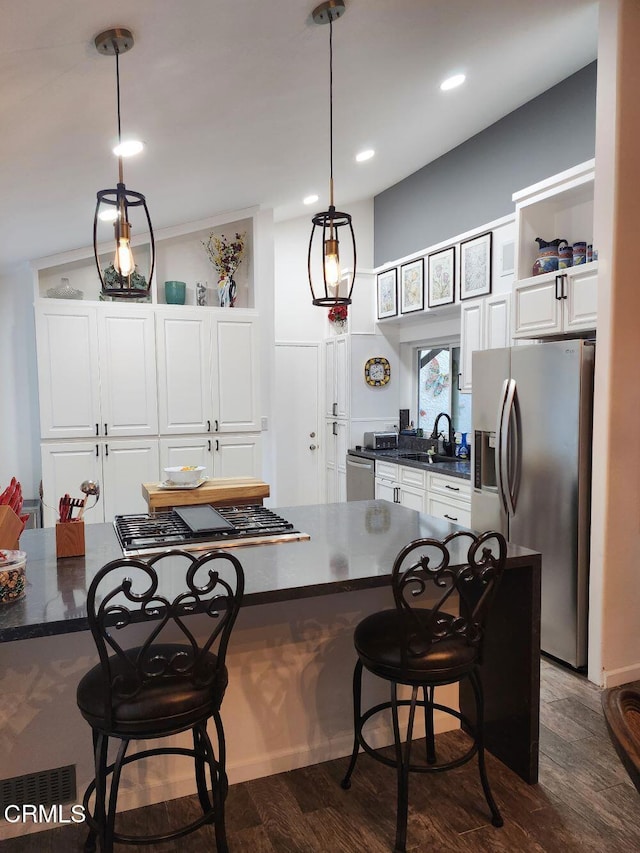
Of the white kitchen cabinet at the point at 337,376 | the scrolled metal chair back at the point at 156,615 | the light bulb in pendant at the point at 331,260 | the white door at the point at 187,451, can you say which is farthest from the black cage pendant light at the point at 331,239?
the white kitchen cabinet at the point at 337,376

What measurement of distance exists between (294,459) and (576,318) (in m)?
3.81

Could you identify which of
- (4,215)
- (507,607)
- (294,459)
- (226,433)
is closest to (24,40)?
(4,215)

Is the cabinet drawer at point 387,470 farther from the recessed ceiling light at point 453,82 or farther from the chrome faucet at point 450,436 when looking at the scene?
the recessed ceiling light at point 453,82

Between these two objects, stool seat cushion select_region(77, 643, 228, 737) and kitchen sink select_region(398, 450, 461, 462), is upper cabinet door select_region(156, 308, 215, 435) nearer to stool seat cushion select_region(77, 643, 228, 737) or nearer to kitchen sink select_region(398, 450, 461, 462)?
kitchen sink select_region(398, 450, 461, 462)

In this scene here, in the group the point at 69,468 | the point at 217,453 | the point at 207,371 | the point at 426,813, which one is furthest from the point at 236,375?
the point at 426,813

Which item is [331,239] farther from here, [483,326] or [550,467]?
[483,326]

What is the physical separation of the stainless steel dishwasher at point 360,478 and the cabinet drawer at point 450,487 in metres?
0.98

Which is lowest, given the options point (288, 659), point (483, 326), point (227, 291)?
point (288, 659)

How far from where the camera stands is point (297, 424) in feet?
21.4

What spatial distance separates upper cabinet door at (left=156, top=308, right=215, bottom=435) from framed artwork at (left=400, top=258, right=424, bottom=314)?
176 centimetres

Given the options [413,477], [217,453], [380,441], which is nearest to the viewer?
[413,477]

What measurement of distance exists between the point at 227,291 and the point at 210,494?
8.65ft

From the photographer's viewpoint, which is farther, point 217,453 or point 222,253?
point 222,253

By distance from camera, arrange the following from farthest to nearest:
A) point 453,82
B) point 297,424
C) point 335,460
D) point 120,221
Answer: point 297,424
point 335,460
point 453,82
point 120,221
